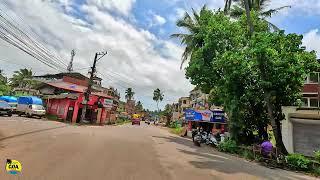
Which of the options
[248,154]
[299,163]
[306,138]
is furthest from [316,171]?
[306,138]

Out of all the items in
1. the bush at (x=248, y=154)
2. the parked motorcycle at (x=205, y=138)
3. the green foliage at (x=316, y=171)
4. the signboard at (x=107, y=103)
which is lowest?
the green foliage at (x=316, y=171)

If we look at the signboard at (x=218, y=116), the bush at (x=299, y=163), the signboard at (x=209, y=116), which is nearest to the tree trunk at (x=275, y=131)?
the bush at (x=299, y=163)

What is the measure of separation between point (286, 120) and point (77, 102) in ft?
101

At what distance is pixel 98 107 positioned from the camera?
166 ft

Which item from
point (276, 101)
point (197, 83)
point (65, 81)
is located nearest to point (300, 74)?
point (276, 101)

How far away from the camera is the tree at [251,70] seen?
20.2 m

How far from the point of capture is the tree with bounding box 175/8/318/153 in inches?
794

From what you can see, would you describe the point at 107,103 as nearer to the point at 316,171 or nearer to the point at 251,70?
the point at 251,70

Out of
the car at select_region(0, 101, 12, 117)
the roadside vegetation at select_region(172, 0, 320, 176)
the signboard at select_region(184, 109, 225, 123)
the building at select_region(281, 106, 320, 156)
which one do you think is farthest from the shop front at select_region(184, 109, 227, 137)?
the car at select_region(0, 101, 12, 117)

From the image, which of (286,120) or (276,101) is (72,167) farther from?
(286,120)

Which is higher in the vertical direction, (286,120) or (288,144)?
(286,120)

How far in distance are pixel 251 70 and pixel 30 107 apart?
99.0ft

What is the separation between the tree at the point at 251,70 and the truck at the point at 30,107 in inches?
866

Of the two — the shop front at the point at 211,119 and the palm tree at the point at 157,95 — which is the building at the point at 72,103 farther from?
the palm tree at the point at 157,95
